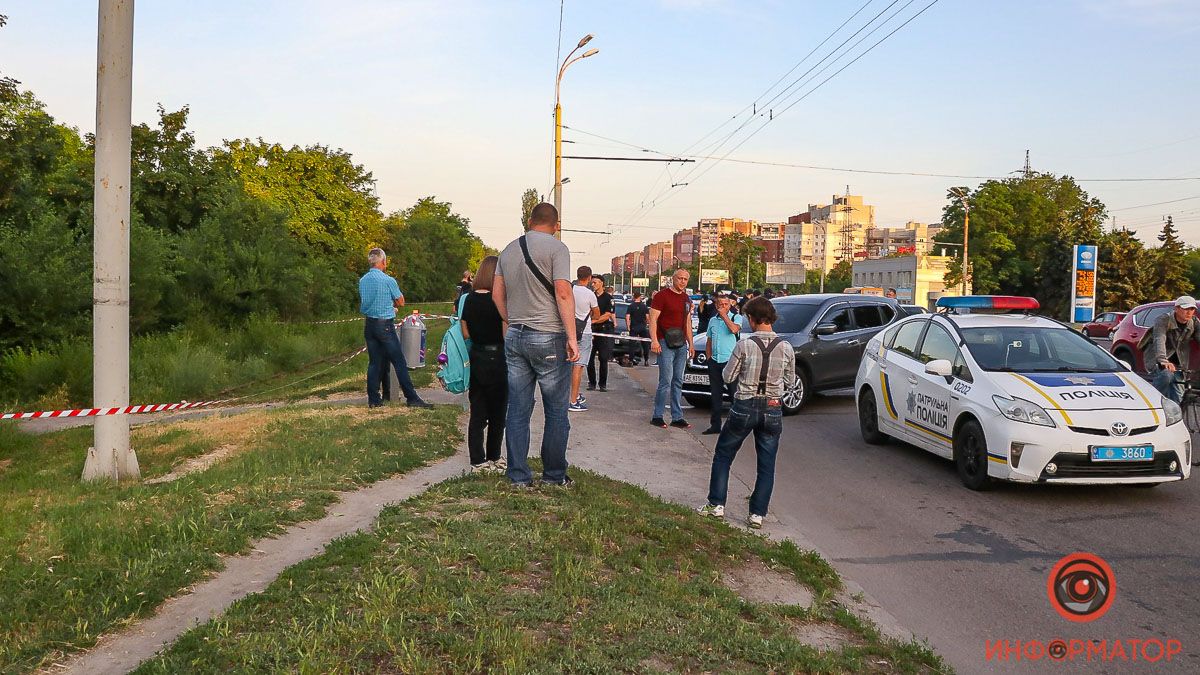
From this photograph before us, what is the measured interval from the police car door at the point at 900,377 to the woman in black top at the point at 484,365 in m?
4.74

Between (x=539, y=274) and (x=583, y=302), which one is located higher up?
(x=539, y=274)

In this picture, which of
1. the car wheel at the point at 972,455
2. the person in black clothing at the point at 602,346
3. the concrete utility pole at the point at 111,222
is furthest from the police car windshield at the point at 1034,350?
the person in black clothing at the point at 602,346

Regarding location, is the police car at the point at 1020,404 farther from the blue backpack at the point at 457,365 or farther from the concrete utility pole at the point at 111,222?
the concrete utility pole at the point at 111,222

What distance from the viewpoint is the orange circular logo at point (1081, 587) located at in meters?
5.49

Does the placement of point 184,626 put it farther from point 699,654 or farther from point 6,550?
point 699,654

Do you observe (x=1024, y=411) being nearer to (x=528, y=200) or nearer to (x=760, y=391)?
(x=760, y=391)

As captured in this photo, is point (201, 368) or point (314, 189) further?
point (314, 189)

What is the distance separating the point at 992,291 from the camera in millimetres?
90125

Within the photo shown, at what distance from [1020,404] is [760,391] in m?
2.71

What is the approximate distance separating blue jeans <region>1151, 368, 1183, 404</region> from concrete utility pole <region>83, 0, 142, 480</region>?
34.6 feet

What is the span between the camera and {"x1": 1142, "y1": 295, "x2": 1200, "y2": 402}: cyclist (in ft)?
35.4

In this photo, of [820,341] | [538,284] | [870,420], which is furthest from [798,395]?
[538,284]

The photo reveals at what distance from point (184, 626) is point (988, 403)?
22.2 ft

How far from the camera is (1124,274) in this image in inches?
2916
